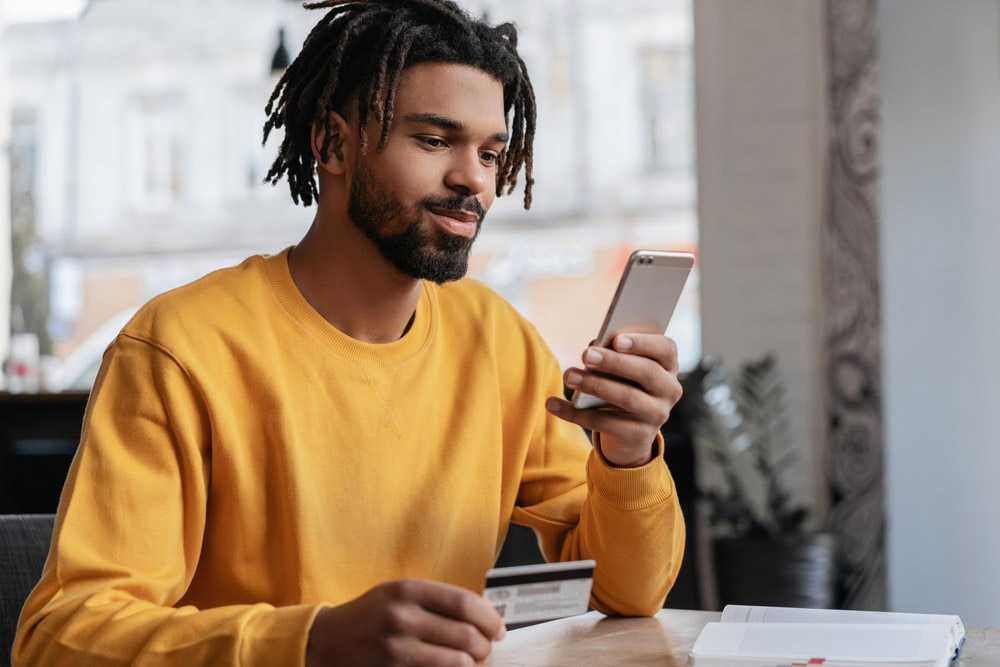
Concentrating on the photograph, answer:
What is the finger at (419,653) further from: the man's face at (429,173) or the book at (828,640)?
the man's face at (429,173)

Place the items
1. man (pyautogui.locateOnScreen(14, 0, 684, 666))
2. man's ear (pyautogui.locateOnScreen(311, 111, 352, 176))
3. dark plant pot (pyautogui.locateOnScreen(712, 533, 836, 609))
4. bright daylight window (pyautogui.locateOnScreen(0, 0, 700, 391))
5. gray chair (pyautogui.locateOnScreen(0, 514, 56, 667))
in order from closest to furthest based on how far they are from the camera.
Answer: man (pyautogui.locateOnScreen(14, 0, 684, 666))
gray chair (pyautogui.locateOnScreen(0, 514, 56, 667))
man's ear (pyautogui.locateOnScreen(311, 111, 352, 176))
dark plant pot (pyautogui.locateOnScreen(712, 533, 836, 609))
bright daylight window (pyautogui.locateOnScreen(0, 0, 700, 391))

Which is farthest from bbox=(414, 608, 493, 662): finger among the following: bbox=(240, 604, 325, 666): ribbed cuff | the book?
the book

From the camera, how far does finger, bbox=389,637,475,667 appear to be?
0.86m

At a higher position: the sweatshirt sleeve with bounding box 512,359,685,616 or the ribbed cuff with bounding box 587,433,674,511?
the ribbed cuff with bounding box 587,433,674,511

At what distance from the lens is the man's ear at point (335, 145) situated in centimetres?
138

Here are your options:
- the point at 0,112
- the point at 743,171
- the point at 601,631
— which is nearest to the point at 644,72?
the point at 743,171

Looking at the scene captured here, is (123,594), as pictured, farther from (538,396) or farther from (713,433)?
(713,433)

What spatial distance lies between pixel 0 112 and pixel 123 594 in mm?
4757

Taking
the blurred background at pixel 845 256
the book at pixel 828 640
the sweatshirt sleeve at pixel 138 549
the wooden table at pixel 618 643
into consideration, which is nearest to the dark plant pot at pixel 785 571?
the blurred background at pixel 845 256

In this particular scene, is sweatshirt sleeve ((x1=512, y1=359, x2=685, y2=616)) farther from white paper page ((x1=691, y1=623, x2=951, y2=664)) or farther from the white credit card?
the white credit card

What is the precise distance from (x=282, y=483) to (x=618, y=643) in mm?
382

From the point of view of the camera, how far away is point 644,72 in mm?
4547

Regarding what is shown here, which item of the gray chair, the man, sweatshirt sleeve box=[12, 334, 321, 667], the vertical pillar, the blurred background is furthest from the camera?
the vertical pillar

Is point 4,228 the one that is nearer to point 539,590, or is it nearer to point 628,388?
point 628,388
